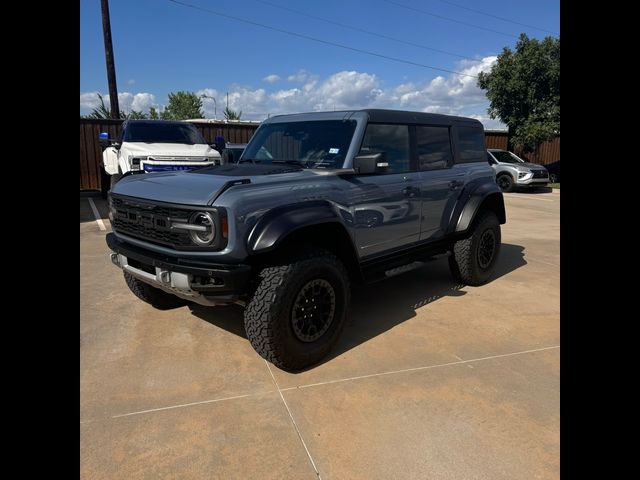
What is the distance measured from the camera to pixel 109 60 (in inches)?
588

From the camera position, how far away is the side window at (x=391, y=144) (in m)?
3.84

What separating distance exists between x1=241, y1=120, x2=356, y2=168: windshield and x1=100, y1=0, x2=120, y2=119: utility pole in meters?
12.6

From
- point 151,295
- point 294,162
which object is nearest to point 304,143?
point 294,162

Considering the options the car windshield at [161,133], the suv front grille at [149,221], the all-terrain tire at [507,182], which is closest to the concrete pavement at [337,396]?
the suv front grille at [149,221]

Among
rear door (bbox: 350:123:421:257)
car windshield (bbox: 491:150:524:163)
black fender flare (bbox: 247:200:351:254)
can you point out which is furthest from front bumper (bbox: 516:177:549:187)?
black fender flare (bbox: 247:200:351:254)

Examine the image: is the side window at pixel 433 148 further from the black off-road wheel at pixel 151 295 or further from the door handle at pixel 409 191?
the black off-road wheel at pixel 151 295

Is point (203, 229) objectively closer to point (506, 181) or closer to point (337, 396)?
point (337, 396)

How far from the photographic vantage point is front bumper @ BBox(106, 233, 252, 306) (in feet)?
9.11

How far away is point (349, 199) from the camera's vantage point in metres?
3.49

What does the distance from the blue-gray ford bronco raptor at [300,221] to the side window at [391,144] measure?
0.01 m
